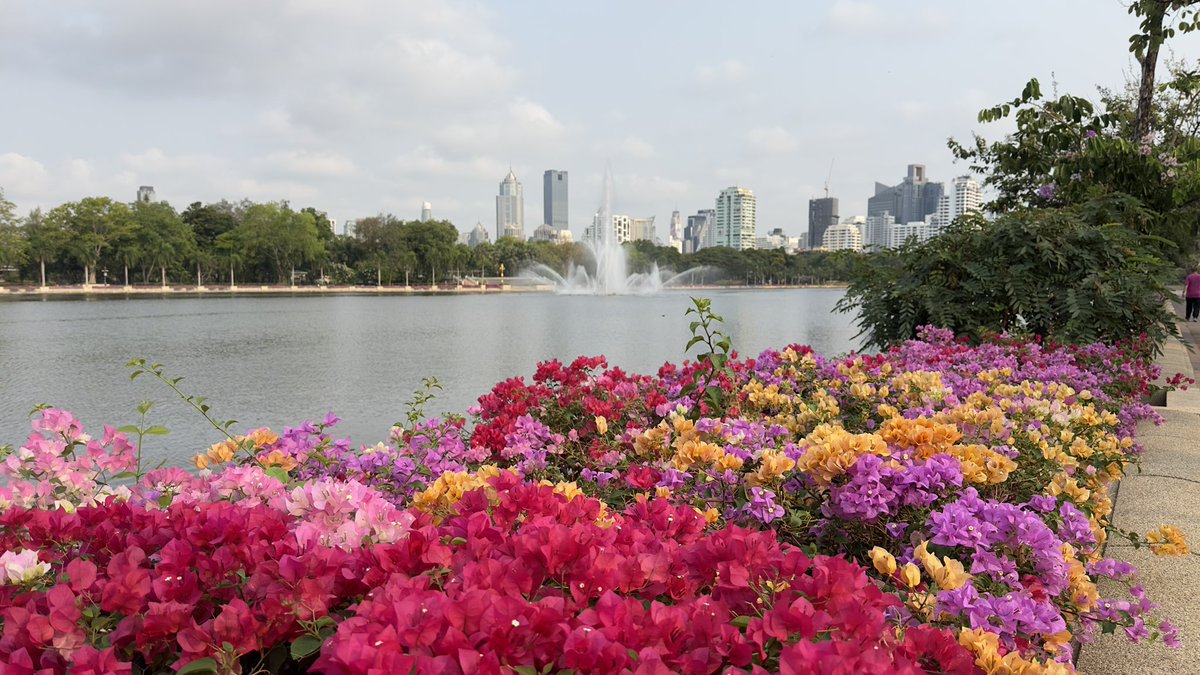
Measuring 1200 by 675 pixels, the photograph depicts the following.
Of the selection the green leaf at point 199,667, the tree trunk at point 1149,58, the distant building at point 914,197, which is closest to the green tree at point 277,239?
the distant building at point 914,197

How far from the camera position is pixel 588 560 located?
1.11 meters

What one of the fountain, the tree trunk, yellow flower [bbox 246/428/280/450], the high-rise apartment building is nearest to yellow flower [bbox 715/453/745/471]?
yellow flower [bbox 246/428/280/450]

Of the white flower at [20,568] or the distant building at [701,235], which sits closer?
the white flower at [20,568]

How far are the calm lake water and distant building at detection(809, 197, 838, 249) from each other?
453 feet

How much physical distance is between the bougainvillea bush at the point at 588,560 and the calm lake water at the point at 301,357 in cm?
486

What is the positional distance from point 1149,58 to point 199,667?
8.55 m

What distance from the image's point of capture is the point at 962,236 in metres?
6.70

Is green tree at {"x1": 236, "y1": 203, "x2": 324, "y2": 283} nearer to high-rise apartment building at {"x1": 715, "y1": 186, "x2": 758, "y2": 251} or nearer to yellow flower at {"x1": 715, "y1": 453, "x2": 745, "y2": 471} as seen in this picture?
yellow flower at {"x1": 715, "y1": 453, "x2": 745, "y2": 471}

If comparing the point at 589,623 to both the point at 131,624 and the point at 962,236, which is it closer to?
the point at 131,624

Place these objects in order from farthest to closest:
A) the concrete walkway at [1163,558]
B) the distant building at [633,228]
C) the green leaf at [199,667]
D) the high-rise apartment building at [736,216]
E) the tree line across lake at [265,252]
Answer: the high-rise apartment building at [736,216], the distant building at [633,228], the tree line across lake at [265,252], the concrete walkway at [1163,558], the green leaf at [199,667]

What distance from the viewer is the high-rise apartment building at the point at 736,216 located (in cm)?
14975

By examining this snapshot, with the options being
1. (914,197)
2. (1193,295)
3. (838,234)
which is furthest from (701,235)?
(1193,295)

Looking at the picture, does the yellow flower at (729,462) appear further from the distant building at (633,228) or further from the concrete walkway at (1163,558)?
the distant building at (633,228)

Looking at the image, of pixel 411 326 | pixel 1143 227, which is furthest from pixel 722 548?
pixel 411 326
